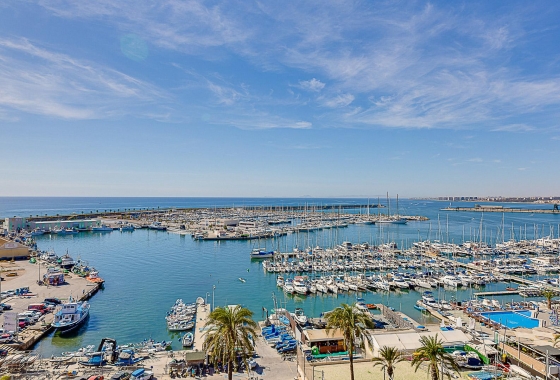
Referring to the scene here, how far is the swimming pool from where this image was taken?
33438 mm

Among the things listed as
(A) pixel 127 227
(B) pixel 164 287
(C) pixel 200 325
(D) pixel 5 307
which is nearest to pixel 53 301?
(D) pixel 5 307

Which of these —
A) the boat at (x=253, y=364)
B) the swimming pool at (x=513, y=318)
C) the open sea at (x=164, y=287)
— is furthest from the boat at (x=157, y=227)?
the swimming pool at (x=513, y=318)

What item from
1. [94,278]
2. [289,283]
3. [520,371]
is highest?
[520,371]

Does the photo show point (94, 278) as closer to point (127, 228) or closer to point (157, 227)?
point (157, 227)

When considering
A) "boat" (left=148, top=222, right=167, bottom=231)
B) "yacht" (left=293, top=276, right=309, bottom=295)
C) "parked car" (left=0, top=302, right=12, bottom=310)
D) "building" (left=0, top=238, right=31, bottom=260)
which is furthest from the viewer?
"boat" (left=148, top=222, right=167, bottom=231)

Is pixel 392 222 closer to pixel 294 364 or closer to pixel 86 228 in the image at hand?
pixel 86 228

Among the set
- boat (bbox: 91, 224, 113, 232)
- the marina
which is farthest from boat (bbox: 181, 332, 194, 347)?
boat (bbox: 91, 224, 113, 232)

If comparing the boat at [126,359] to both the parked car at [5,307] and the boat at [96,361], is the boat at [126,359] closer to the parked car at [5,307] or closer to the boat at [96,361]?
the boat at [96,361]

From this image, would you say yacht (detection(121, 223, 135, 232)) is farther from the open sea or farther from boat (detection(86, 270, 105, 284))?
boat (detection(86, 270, 105, 284))

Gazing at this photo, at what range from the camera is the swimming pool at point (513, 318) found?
33.4 meters

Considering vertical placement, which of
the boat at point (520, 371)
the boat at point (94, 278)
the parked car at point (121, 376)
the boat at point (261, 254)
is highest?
the boat at point (520, 371)

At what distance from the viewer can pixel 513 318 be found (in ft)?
115

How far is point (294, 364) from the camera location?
25.8 m

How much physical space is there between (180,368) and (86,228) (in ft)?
364
